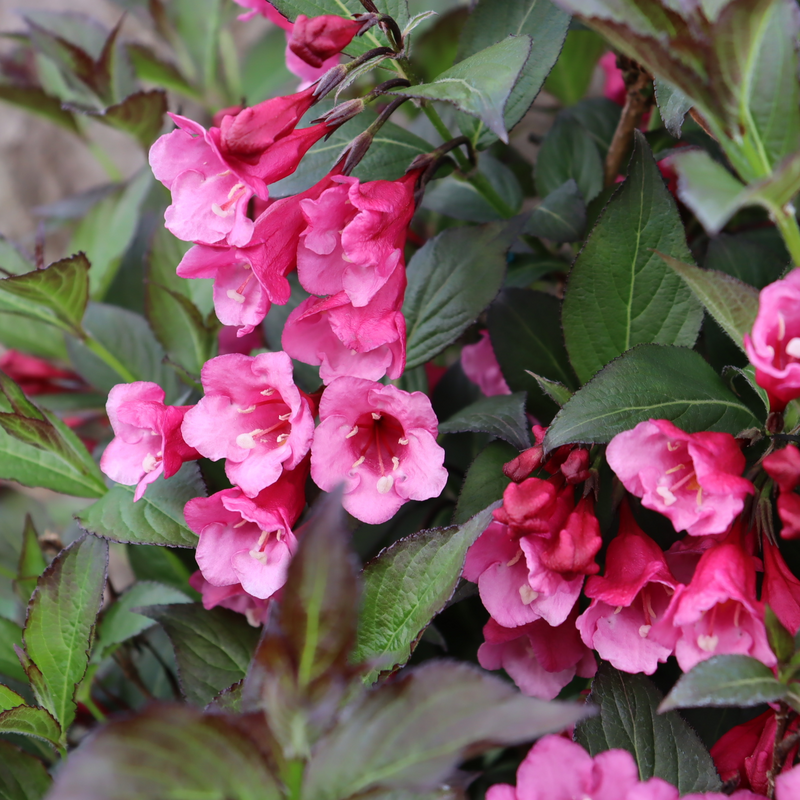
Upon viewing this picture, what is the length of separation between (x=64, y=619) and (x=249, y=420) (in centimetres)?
25

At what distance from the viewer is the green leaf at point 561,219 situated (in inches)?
32.8

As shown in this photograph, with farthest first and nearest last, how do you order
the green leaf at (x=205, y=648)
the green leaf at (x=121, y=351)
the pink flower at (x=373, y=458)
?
→ 1. the green leaf at (x=121, y=351)
2. the green leaf at (x=205, y=648)
3. the pink flower at (x=373, y=458)

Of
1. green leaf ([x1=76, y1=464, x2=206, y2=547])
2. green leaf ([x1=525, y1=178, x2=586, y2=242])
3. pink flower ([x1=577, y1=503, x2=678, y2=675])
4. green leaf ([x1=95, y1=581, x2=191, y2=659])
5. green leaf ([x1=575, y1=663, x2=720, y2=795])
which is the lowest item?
green leaf ([x1=95, y1=581, x2=191, y2=659])

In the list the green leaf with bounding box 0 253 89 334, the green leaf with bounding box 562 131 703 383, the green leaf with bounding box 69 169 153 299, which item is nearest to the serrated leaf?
the green leaf with bounding box 562 131 703 383

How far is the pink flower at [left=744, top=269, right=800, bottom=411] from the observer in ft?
1.67

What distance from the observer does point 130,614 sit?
0.84 metres

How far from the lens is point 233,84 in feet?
4.92

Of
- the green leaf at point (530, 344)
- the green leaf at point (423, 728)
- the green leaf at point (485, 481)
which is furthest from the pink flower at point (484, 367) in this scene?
the green leaf at point (423, 728)

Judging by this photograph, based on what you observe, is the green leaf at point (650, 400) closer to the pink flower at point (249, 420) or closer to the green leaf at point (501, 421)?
the green leaf at point (501, 421)

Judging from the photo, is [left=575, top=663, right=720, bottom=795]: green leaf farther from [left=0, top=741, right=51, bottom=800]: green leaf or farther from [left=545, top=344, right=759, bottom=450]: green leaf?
[left=0, top=741, right=51, bottom=800]: green leaf

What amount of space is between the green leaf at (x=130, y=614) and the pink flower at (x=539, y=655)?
337mm

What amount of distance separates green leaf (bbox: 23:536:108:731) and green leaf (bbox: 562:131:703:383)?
499 mm

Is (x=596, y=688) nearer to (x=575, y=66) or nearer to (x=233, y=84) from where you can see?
(x=575, y=66)

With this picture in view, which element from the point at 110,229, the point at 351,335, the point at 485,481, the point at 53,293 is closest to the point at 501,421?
the point at 485,481
